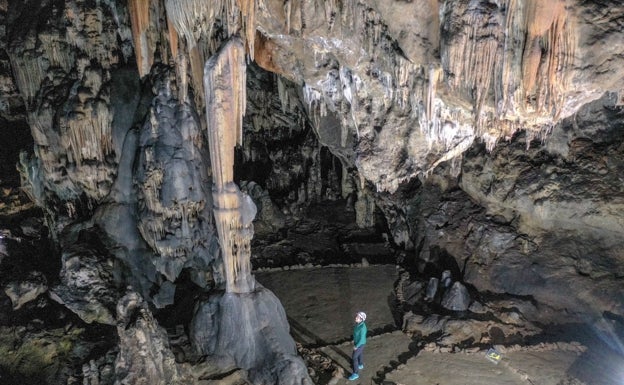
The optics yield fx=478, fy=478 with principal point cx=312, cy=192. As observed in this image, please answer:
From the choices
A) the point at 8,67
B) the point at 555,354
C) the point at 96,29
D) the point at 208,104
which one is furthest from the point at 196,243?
the point at 8,67

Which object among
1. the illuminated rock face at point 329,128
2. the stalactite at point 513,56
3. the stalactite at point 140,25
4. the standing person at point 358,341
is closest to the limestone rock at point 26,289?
the illuminated rock face at point 329,128

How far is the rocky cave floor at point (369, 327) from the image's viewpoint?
726 centimetres

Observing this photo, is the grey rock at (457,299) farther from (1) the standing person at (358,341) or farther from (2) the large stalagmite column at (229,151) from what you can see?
(2) the large stalagmite column at (229,151)

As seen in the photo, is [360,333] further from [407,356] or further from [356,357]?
[407,356]

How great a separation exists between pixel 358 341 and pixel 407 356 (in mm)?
1562

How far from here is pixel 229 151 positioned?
664cm

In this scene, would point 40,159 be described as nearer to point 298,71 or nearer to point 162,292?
point 162,292

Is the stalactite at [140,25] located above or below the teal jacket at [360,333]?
above

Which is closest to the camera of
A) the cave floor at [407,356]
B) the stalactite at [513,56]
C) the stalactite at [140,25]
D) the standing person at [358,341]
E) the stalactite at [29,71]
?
the stalactite at [513,56]

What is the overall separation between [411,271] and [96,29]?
8.63 meters

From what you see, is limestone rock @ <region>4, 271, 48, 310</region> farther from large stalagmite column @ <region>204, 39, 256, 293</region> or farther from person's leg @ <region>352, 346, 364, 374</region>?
person's leg @ <region>352, 346, 364, 374</region>

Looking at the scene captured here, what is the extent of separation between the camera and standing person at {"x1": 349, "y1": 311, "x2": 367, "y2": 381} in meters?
7.25

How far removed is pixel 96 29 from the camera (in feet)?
30.5

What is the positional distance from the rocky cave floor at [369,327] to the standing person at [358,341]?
0.18 meters
